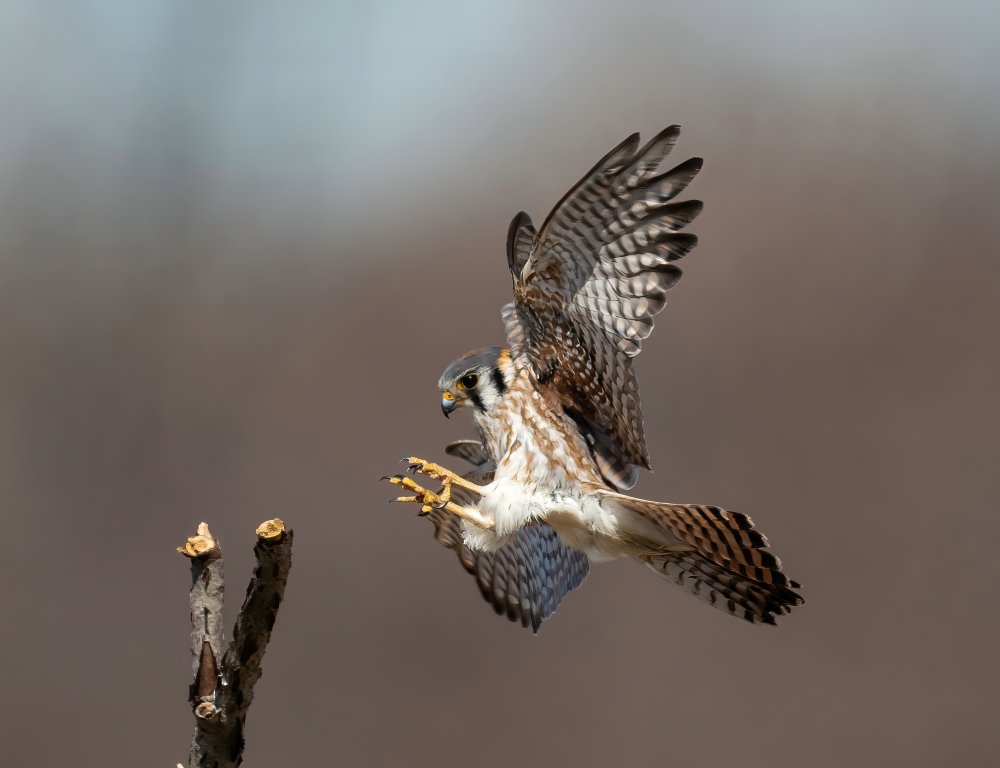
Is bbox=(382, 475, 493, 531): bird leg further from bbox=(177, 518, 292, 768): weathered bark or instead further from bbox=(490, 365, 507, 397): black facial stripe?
bbox=(177, 518, 292, 768): weathered bark

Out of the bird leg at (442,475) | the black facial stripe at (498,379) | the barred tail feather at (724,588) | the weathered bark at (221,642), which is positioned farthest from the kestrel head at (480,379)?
the weathered bark at (221,642)

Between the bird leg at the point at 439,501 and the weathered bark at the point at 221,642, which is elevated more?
the bird leg at the point at 439,501

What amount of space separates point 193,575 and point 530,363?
2.73 ft

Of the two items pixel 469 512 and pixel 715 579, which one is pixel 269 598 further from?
pixel 715 579

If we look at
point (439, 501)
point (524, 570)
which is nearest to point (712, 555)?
point (439, 501)

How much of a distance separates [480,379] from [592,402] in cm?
25

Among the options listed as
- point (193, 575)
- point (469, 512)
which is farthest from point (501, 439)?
point (193, 575)

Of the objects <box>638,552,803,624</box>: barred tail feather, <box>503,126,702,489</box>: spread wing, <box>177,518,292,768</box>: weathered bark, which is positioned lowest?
<box>638,552,803,624</box>: barred tail feather

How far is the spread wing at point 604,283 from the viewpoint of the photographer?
6.15ft

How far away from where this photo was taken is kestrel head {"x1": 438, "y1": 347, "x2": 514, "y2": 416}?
213cm

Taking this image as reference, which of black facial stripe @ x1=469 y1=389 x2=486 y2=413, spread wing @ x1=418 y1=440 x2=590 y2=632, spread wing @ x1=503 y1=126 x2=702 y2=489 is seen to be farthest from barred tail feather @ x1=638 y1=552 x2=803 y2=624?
Result: black facial stripe @ x1=469 y1=389 x2=486 y2=413

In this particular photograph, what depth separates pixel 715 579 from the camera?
2037mm

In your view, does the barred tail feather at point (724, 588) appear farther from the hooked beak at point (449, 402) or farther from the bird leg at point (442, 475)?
the hooked beak at point (449, 402)

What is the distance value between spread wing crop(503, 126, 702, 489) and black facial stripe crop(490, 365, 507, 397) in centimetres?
6
